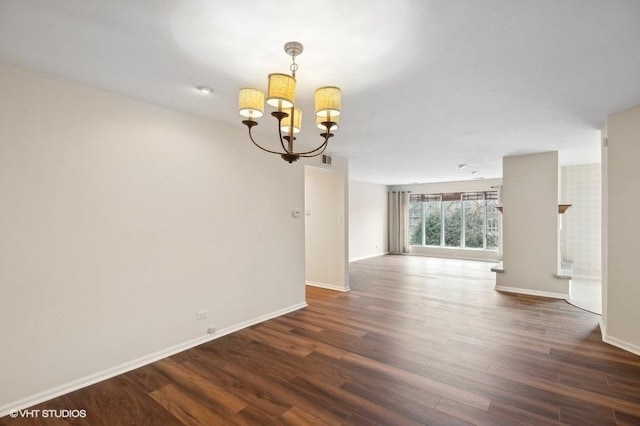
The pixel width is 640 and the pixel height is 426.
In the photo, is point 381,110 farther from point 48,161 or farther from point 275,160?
point 48,161

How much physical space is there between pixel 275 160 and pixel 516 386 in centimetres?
345

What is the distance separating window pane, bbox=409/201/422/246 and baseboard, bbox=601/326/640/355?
7.16 meters

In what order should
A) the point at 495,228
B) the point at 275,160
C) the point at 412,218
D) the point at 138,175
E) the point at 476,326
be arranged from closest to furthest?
the point at 138,175
the point at 476,326
the point at 275,160
the point at 495,228
the point at 412,218

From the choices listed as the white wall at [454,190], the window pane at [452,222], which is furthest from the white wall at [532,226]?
the window pane at [452,222]

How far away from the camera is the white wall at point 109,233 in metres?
2.16

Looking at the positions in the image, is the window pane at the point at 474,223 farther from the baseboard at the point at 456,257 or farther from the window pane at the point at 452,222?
the baseboard at the point at 456,257

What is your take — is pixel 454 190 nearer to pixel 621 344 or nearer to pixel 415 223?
pixel 415 223

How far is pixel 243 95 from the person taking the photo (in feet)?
6.50

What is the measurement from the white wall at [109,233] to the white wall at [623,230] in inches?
156

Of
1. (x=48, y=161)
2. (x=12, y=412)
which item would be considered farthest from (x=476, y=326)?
(x=48, y=161)

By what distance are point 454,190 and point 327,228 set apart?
5732 mm

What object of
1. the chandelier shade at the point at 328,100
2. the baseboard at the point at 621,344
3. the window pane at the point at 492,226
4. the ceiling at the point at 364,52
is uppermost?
the ceiling at the point at 364,52

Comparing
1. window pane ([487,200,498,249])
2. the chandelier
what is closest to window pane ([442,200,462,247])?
window pane ([487,200,498,249])

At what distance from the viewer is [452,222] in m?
9.81
